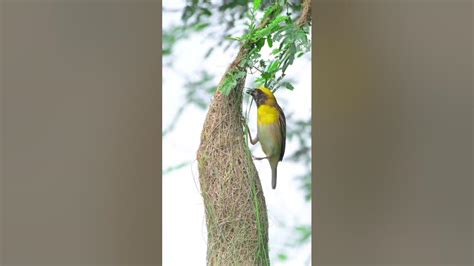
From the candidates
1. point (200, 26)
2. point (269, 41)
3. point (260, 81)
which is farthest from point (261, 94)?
point (200, 26)

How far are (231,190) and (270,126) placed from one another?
0.24 metres

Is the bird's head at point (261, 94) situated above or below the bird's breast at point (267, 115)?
above

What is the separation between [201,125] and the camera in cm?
216

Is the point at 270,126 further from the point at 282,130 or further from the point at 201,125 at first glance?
the point at 201,125

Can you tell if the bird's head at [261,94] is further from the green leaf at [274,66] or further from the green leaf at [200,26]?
the green leaf at [200,26]

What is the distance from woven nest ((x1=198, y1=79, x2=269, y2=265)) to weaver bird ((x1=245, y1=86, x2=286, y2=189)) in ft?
0.17

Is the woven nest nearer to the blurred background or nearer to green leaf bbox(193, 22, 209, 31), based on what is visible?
the blurred background

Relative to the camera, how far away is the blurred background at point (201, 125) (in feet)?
7.00

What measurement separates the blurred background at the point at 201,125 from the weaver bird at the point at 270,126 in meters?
0.02

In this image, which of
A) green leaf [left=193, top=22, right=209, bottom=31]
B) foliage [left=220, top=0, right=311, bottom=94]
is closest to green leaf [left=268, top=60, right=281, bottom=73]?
foliage [left=220, top=0, right=311, bottom=94]

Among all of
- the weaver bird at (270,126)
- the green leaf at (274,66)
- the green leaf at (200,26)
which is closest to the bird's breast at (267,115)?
the weaver bird at (270,126)
